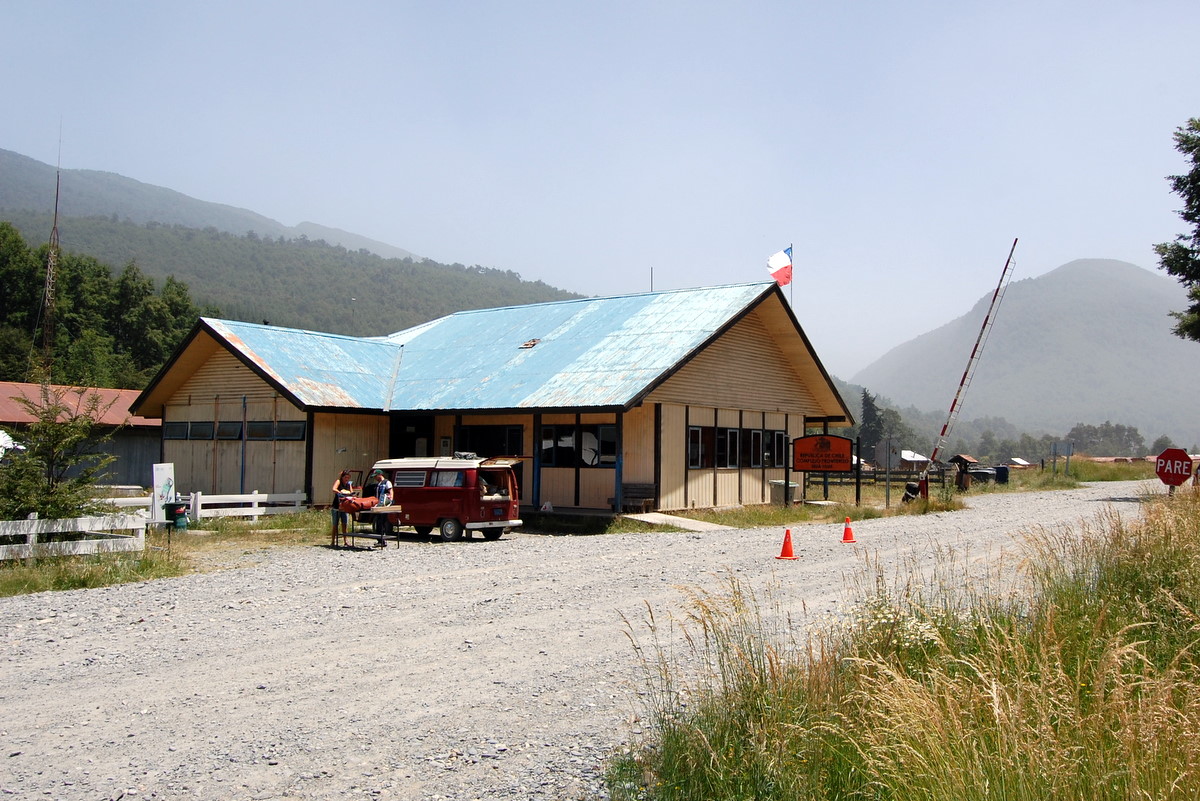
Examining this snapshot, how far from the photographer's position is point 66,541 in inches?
627

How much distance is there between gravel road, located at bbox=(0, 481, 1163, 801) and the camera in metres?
6.43

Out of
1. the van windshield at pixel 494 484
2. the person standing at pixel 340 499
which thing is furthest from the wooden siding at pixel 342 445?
the van windshield at pixel 494 484

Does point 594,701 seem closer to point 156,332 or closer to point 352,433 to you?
point 352,433

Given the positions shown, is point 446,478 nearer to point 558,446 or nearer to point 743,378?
point 558,446

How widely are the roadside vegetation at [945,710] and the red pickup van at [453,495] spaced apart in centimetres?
1316

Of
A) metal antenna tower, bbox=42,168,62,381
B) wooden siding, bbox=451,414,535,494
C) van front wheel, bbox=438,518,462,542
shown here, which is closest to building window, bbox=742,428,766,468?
wooden siding, bbox=451,414,535,494

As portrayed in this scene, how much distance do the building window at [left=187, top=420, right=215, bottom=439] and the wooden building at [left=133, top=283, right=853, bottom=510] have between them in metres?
0.06

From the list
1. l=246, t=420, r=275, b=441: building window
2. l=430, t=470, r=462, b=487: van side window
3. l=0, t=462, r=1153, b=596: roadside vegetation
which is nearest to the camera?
l=0, t=462, r=1153, b=596: roadside vegetation

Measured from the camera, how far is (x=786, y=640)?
938 cm

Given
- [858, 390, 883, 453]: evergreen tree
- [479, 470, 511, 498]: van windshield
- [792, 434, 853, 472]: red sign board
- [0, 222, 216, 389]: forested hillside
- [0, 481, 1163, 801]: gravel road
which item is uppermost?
[0, 222, 216, 389]: forested hillside

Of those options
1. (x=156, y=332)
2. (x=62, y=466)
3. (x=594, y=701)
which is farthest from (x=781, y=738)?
(x=156, y=332)

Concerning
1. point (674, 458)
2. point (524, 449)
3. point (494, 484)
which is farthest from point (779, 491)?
point (494, 484)

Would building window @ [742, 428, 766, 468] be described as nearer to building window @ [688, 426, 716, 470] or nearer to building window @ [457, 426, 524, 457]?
building window @ [688, 426, 716, 470]

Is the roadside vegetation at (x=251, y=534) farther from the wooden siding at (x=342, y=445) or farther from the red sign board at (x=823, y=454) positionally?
the wooden siding at (x=342, y=445)
